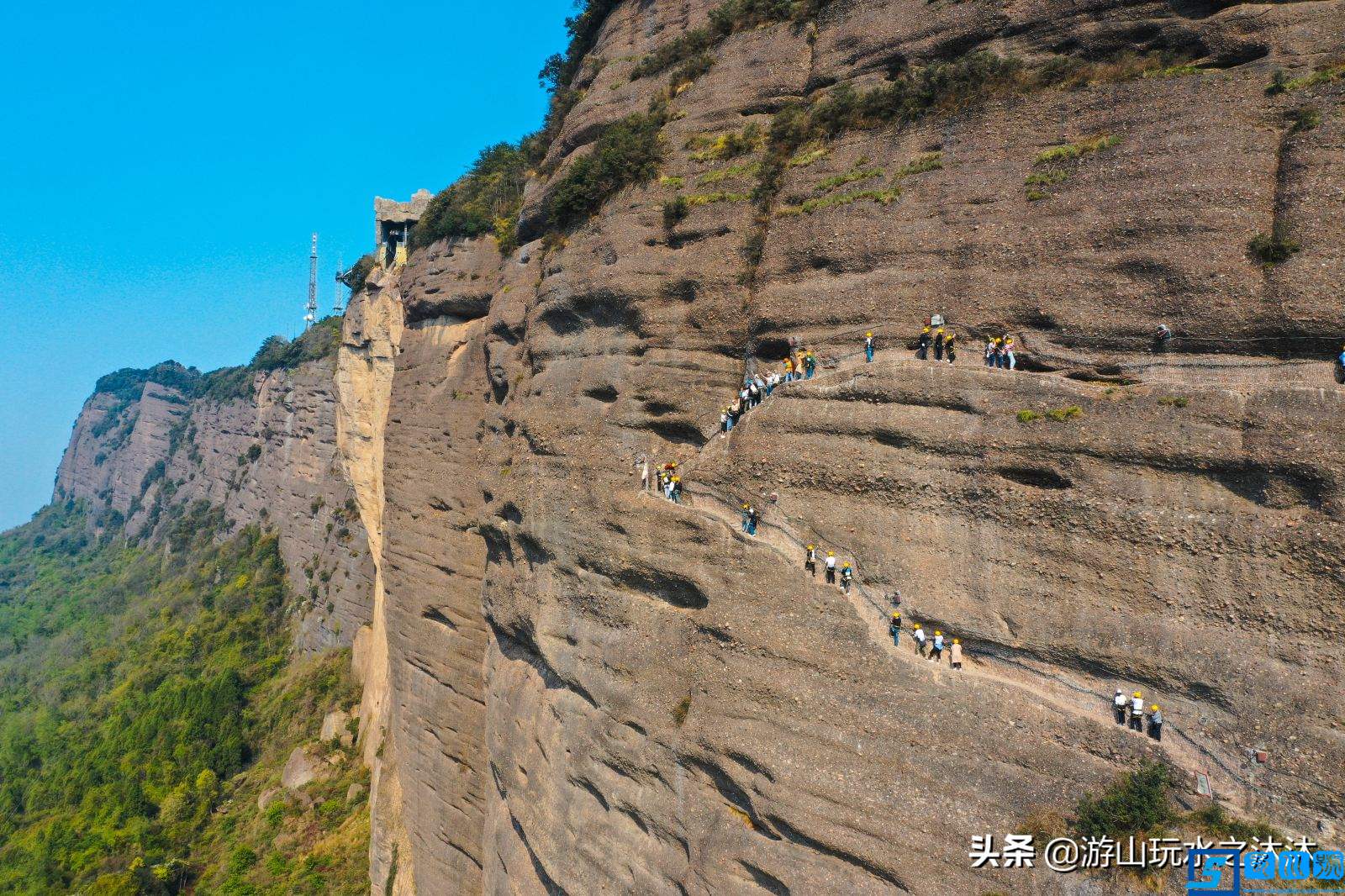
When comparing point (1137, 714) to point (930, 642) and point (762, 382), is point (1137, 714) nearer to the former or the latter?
point (930, 642)

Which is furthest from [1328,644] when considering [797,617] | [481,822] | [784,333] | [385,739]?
[385,739]

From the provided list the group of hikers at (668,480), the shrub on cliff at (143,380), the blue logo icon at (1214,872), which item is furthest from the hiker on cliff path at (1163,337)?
the shrub on cliff at (143,380)

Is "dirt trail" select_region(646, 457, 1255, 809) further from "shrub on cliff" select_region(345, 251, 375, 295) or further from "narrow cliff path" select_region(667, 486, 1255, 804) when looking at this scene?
"shrub on cliff" select_region(345, 251, 375, 295)

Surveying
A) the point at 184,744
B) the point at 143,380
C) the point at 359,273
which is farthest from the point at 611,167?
the point at 143,380

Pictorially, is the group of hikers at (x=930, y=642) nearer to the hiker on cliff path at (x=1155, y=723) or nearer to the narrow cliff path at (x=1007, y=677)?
the narrow cliff path at (x=1007, y=677)

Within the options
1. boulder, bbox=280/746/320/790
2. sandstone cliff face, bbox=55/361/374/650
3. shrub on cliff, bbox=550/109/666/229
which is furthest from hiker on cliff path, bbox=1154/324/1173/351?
boulder, bbox=280/746/320/790

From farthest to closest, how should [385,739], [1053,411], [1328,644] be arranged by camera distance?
[385,739] → [1053,411] → [1328,644]

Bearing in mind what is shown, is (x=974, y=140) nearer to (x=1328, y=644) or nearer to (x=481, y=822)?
(x=1328, y=644)
